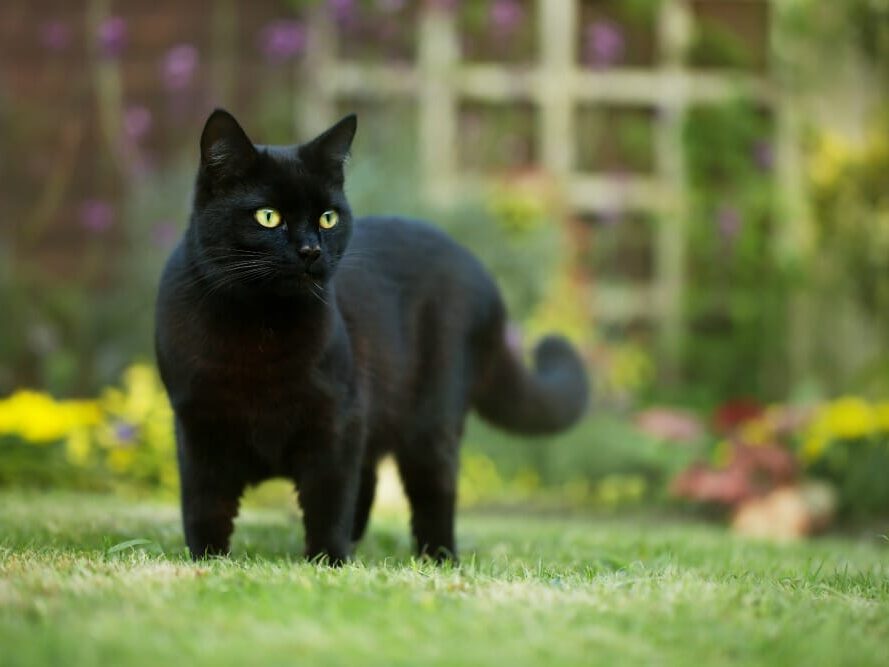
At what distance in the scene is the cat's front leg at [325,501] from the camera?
2676 mm

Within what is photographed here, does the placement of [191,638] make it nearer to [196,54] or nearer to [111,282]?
[111,282]

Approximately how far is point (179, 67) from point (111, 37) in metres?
0.41

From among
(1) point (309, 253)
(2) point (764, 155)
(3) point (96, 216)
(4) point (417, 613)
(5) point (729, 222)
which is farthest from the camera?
(2) point (764, 155)

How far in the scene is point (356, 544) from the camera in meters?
3.28

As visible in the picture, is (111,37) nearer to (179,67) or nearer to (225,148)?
(179,67)

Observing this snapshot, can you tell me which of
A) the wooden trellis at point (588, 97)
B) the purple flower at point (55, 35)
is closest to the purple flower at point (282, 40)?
the wooden trellis at point (588, 97)

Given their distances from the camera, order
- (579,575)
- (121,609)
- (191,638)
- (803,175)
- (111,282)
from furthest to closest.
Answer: (803,175) → (111,282) → (579,575) → (121,609) → (191,638)

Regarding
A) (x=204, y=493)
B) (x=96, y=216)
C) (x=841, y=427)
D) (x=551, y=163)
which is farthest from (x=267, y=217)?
(x=551, y=163)

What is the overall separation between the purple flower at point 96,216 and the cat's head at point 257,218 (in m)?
4.10

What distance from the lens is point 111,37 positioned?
6602mm

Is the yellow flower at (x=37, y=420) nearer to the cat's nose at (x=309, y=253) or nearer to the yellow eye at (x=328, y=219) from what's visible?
the yellow eye at (x=328, y=219)

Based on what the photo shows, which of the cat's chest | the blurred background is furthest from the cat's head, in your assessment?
the blurred background

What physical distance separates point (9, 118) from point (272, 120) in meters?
1.56

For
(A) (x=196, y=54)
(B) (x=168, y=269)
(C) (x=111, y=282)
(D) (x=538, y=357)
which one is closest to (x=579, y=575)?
(B) (x=168, y=269)
